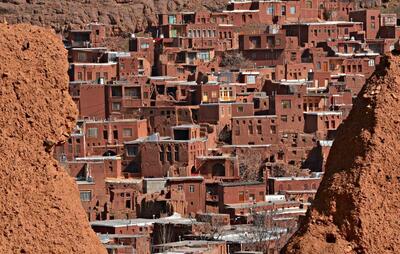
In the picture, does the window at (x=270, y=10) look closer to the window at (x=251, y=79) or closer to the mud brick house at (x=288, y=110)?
the window at (x=251, y=79)

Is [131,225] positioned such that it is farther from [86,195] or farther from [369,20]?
[369,20]

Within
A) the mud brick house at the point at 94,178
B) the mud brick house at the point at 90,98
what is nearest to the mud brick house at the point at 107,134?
the mud brick house at the point at 94,178

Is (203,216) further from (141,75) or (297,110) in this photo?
(141,75)

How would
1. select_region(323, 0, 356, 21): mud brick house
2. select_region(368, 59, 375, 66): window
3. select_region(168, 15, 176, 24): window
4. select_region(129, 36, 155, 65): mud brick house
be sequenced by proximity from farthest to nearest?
select_region(323, 0, 356, 21): mud brick house, select_region(168, 15, 176, 24): window, select_region(129, 36, 155, 65): mud brick house, select_region(368, 59, 375, 66): window

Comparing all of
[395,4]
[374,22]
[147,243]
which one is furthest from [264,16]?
[147,243]

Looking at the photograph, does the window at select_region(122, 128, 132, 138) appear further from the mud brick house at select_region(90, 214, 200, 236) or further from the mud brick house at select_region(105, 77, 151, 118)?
the mud brick house at select_region(90, 214, 200, 236)

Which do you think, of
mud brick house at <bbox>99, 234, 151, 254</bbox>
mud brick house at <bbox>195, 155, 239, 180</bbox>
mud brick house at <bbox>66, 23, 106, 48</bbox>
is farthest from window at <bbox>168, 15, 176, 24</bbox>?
mud brick house at <bbox>99, 234, 151, 254</bbox>
